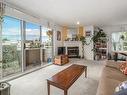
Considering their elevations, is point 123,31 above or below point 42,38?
above

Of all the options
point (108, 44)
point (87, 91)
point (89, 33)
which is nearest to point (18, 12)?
point (87, 91)

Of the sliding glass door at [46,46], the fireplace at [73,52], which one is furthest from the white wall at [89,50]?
the sliding glass door at [46,46]

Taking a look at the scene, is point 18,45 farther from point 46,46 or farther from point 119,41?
point 119,41

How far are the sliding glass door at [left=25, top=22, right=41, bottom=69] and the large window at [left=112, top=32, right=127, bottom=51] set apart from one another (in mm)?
5251

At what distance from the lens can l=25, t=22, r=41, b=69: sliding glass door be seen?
196 inches

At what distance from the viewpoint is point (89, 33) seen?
27.0 feet

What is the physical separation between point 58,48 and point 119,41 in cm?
410

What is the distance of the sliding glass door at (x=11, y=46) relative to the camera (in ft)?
12.8

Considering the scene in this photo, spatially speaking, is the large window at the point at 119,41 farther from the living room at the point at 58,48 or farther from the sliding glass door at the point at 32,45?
the sliding glass door at the point at 32,45

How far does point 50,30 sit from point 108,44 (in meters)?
4.13

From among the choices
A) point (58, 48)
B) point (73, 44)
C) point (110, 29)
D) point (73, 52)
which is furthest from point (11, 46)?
point (110, 29)

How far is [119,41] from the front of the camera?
816 cm

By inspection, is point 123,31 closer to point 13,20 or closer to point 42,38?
point 42,38

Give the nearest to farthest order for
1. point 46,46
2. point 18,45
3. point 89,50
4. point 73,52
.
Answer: point 18,45 < point 46,46 < point 89,50 < point 73,52
